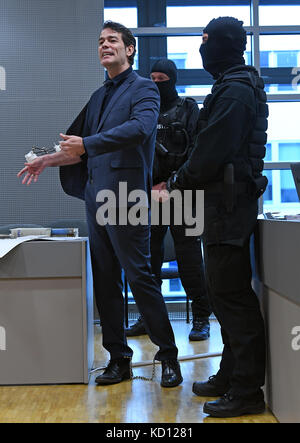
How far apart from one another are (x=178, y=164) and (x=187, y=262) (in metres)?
0.65

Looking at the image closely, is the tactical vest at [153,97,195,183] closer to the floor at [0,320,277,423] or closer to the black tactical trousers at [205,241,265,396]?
the floor at [0,320,277,423]

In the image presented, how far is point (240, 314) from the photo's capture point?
85.0 inches

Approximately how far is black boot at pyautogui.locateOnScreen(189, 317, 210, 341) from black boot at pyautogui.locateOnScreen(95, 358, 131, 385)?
112 cm

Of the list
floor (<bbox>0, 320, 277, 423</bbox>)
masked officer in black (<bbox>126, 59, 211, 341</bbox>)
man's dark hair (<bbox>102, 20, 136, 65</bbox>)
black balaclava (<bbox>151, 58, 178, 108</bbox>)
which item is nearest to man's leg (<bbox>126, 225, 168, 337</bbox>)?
masked officer in black (<bbox>126, 59, 211, 341</bbox>)

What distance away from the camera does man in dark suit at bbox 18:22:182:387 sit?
2582mm

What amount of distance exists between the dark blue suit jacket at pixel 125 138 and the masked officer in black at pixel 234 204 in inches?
15.9

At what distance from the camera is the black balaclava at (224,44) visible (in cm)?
225

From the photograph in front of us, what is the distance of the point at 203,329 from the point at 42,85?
2532 millimetres

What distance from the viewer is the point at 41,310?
8.83 feet

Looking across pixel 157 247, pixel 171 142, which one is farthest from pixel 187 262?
pixel 171 142

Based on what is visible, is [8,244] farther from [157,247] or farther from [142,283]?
[157,247]

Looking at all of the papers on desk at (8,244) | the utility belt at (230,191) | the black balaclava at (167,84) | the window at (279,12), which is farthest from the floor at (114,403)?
the window at (279,12)

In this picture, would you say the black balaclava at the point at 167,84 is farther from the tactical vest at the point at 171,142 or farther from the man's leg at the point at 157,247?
the man's leg at the point at 157,247
